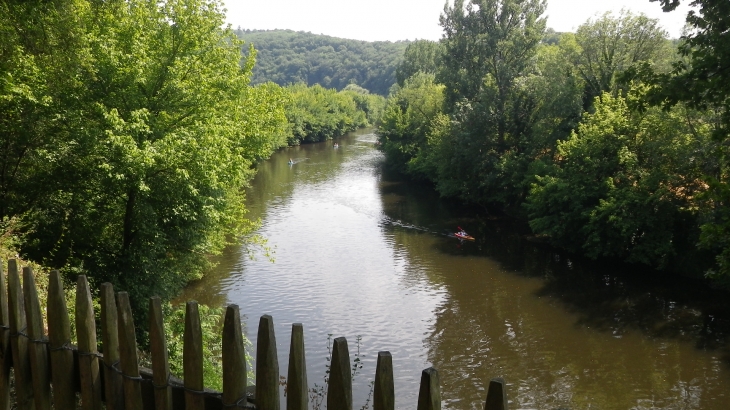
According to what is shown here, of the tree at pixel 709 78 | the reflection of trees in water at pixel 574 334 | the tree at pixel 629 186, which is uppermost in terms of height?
the tree at pixel 709 78

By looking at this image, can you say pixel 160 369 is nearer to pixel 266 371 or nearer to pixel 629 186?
pixel 266 371

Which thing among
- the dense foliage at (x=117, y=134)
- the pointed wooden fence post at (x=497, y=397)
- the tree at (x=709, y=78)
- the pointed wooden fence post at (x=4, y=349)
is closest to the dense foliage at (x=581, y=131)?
the tree at (x=709, y=78)

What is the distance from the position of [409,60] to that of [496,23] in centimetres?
3887

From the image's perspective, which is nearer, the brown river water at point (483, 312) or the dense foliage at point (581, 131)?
the brown river water at point (483, 312)

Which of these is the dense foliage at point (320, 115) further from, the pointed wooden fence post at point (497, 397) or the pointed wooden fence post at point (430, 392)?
the pointed wooden fence post at point (497, 397)

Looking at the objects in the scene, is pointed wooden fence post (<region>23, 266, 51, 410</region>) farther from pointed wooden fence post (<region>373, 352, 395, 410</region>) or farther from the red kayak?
the red kayak

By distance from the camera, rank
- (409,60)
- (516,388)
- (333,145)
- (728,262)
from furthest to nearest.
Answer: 1. (333,145)
2. (409,60)
3. (516,388)
4. (728,262)

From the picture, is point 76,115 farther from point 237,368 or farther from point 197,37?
point 237,368

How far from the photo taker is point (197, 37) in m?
15.9

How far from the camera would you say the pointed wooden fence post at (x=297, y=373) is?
2.39m

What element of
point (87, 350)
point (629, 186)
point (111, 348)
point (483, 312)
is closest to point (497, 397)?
point (111, 348)

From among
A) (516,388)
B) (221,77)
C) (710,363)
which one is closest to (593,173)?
(710,363)

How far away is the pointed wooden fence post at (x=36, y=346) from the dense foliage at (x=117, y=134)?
9.92 meters

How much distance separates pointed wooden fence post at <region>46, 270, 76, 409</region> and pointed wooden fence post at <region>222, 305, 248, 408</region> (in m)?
1.18
